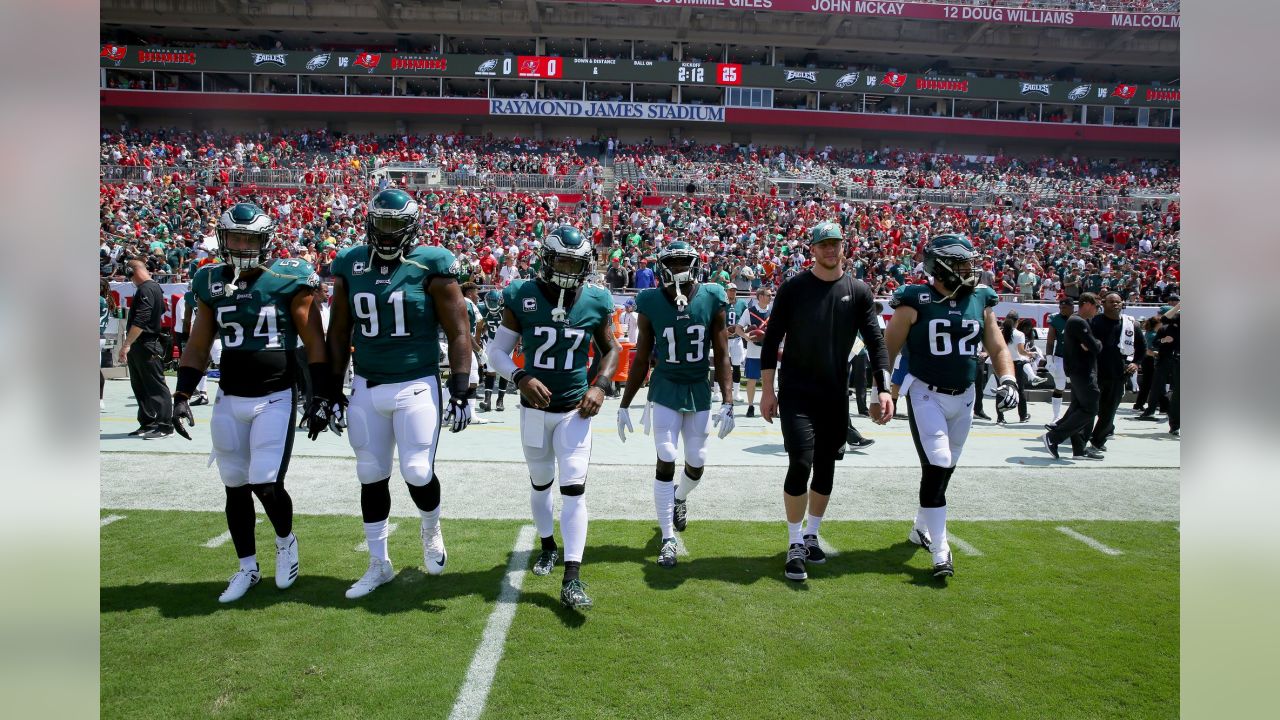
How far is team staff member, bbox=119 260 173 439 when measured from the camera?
8.67 m

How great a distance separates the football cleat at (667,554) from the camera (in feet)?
17.3

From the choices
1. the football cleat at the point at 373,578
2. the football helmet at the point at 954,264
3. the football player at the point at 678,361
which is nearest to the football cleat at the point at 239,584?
the football cleat at the point at 373,578

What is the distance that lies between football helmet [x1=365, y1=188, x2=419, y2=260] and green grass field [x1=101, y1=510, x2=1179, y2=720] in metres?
2.07

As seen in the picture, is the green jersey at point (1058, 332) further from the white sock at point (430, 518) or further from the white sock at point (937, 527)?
the white sock at point (430, 518)

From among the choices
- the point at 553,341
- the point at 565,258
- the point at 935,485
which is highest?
the point at 565,258

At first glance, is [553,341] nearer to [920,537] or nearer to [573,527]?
[573,527]

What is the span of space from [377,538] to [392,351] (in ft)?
3.79

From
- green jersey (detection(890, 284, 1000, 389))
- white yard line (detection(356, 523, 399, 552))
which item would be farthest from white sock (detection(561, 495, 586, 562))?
green jersey (detection(890, 284, 1000, 389))

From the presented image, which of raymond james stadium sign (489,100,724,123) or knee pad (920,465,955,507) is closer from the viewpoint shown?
knee pad (920,465,955,507)

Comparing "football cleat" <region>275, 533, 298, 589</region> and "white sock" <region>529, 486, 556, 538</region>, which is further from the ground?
"white sock" <region>529, 486, 556, 538</region>

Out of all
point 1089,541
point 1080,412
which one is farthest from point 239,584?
point 1080,412

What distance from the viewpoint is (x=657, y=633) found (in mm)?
4219

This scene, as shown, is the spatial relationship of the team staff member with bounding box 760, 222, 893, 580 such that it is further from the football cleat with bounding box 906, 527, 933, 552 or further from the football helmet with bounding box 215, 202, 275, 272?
the football helmet with bounding box 215, 202, 275, 272

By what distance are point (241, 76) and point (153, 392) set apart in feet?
129
